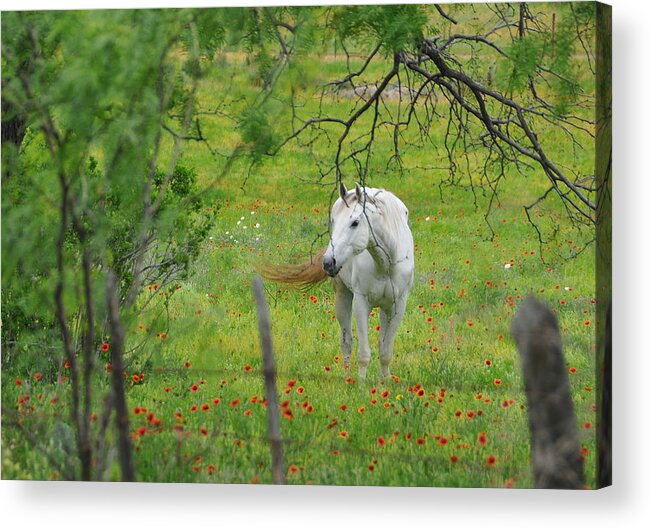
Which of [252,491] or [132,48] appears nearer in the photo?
[132,48]

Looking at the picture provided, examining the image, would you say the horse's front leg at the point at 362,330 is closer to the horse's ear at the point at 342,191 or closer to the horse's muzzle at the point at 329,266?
the horse's muzzle at the point at 329,266

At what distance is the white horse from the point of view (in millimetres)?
6438

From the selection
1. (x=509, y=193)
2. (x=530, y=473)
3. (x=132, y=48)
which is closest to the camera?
(x=132, y=48)

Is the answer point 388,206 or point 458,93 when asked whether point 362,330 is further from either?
point 458,93

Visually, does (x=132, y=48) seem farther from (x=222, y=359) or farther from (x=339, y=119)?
(x=222, y=359)

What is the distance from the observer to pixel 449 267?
660 centimetres

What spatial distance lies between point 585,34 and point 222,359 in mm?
2653

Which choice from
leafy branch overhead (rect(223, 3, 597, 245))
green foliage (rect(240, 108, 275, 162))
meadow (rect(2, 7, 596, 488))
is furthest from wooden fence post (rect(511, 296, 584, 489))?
green foliage (rect(240, 108, 275, 162))

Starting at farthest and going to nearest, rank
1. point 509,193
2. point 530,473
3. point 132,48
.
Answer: point 509,193, point 530,473, point 132,48

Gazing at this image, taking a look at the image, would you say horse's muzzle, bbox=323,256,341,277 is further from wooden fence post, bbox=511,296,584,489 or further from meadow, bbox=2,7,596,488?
wooden fence post, bbox=511,296,584,489

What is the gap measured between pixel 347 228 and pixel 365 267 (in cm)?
62

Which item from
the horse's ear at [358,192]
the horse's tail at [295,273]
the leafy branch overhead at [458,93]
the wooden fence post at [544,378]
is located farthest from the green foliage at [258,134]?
the wooden fence post at [544,378]

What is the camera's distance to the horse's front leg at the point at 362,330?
6.62 m

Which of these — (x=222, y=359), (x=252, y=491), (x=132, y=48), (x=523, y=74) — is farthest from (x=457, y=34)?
(x=252, y=491)
